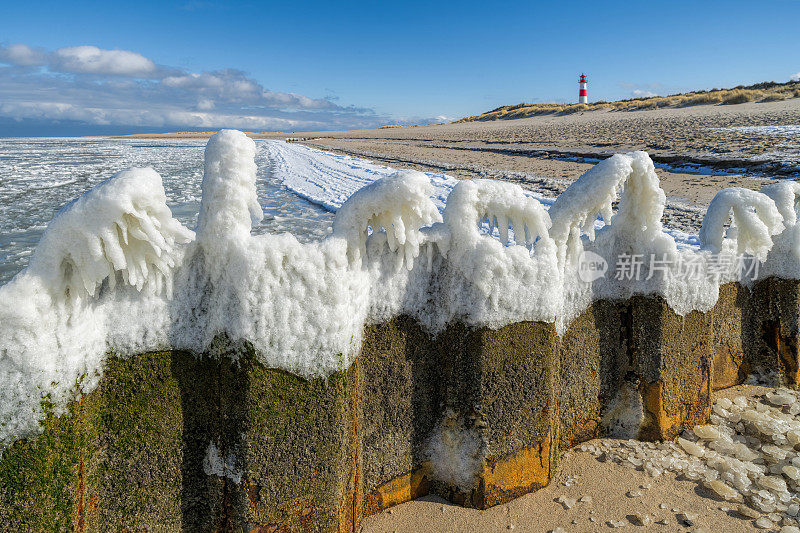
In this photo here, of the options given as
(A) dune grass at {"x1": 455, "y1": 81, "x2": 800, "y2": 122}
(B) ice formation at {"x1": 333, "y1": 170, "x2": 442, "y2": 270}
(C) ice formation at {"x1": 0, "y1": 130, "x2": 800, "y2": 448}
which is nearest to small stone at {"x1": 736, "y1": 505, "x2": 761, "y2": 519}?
(C) ice formation at {"x1": 0, "y1": 130, "x2": 800, "y2": 448}

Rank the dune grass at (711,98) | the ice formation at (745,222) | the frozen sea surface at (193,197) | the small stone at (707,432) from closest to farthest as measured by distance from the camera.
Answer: the small stone at (707,432) < the ice formation at (745,222) < the frozen sea surface at (193,197) < the dune grass at (711,98)

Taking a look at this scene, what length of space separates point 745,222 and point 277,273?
3.23 m

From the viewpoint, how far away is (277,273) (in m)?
Answer: 2.21

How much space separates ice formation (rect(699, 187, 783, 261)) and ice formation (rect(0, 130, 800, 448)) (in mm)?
688

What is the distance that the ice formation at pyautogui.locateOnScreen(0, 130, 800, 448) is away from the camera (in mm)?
1882

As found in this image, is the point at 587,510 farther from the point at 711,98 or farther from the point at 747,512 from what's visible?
the point at 711,98

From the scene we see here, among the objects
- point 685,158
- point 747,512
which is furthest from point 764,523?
point 685,158

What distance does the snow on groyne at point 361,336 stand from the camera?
1953 millimetres

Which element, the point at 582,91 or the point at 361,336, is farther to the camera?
the point at 582,91

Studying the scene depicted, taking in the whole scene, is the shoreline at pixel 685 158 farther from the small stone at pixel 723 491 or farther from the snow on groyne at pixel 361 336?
the small stone at pixel 723 491

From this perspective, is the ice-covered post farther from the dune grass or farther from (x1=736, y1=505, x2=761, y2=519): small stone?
the dune grass

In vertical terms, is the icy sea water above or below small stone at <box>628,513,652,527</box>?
above

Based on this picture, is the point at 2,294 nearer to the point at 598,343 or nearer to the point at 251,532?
the point at 251,532

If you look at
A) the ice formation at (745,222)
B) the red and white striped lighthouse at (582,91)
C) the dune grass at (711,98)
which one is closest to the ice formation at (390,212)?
the ice formation at (745,222)
